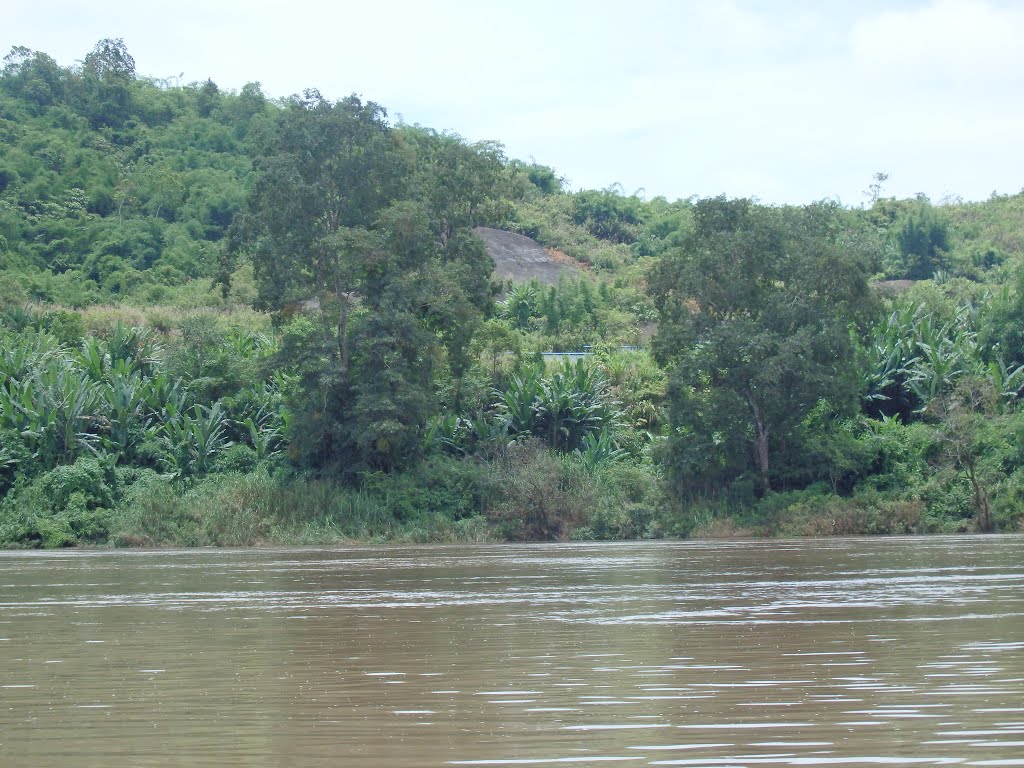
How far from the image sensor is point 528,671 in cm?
1055

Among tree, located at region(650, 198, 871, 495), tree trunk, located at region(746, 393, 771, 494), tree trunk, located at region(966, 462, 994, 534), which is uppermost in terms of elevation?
tree, located at region(650, 198, 871, 495)

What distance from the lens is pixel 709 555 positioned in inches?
1096

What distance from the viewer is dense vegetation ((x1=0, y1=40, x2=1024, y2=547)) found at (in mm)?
38188

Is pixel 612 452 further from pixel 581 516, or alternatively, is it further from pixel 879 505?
pixel 879 505

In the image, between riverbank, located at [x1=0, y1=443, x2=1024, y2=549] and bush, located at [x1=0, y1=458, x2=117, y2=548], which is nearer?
riverbank, located at [x1=0, y1=443, x2=1024, y2=549]

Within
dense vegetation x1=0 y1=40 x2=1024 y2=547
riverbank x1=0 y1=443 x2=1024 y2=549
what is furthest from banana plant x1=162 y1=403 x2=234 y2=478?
riverbank x1=0 y1=443 x2=1024 y2=549

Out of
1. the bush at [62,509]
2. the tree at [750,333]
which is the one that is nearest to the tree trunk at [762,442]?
the tree at [750,333]

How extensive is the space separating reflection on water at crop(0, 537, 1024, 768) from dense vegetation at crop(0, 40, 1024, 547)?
17.4 meters

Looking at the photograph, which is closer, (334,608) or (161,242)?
(334,608)

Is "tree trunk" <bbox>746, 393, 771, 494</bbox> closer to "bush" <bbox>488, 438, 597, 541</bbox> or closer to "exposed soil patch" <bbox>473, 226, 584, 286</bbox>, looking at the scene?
"bush" <bbox>488, 438, 597, 541</bbox>

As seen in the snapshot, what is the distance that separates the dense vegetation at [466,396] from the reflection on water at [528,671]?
17.4 m

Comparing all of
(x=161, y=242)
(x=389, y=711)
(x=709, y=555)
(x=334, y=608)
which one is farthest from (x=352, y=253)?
(x=161, y=242)

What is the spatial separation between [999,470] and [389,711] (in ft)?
106

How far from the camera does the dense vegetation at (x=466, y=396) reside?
125 feet
